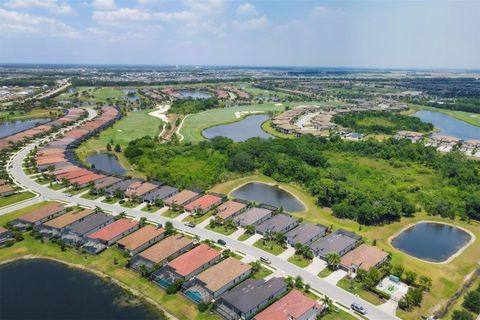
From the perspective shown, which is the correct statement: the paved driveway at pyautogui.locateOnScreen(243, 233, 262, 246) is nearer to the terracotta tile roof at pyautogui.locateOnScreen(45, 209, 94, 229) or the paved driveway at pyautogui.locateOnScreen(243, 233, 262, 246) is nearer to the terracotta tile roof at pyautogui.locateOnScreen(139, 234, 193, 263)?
the terracotta tile roof at pyautogui.locateOnScreen(139, 234, 193, 263)

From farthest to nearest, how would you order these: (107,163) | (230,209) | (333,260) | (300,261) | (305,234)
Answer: (107,163) → (230,209) → (305,234) → (300,261) → (333,260)

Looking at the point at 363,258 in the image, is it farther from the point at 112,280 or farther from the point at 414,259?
the point at 112,280

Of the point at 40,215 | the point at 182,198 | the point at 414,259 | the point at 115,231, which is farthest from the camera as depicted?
the point at 182,198

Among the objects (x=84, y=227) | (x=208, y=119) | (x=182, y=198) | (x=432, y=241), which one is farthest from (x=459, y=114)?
(x=84, y=227)

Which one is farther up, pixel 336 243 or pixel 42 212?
pixel 42 212

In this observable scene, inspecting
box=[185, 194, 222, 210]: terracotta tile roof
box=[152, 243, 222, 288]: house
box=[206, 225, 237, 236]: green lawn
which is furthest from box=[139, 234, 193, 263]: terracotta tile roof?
box=[185, 194, 222, 210]: terracotta tile roof

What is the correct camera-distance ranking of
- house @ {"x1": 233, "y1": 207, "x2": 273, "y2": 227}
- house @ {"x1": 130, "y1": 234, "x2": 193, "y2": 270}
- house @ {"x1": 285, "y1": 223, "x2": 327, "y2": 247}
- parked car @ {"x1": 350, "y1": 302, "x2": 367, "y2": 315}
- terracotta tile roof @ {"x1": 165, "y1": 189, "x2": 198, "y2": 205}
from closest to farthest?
1. parked car @ {"x1": 350, "y1": 302, "x2": 367, "y2": 315}
2. house @ {"x1": 130, "y1": 234, "x2": 193, "y2": 270}
3. house @ {"x1": 285, "y1": 223, "x2": 327, "y2": 247}
4. house @ {"x1": 233, "y1": 207, "x2": 273, "y2": 227}
5. terracotta tile roof @ {"x1": 165, "y1": 189, "x2": 198, "y2": 205}
